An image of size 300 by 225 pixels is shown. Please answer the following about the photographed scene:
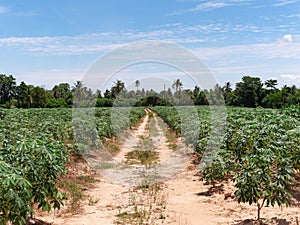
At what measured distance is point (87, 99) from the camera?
99.7 ft

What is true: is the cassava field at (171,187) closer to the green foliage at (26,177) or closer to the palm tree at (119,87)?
the green foliage at (26,177)

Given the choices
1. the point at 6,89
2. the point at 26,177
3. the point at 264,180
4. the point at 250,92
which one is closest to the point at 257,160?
the point at 264,180

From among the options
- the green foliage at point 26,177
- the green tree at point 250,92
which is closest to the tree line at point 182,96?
the green tree at point 250,92

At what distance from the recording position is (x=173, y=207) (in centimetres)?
704

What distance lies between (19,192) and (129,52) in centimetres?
921

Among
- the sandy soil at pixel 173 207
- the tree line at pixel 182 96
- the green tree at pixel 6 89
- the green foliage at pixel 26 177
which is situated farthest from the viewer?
the green tree at pixel 6 89

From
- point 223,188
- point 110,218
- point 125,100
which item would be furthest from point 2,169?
point 125,100

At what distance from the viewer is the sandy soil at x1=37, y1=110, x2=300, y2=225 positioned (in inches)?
241

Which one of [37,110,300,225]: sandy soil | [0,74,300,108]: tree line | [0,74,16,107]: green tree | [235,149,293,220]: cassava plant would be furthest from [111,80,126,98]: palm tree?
[235,149,293,220]: cassava plant

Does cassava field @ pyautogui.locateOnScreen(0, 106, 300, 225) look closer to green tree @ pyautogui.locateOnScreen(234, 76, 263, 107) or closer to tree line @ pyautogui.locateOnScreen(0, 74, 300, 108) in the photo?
tree line @ pyautogui.locateOnScreen(0, 74, 300, 108)

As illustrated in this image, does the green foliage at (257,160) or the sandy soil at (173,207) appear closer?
the green foliage at (257,160)

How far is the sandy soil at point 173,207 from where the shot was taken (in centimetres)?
611

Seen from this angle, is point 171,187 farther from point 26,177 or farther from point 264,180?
point 26,177

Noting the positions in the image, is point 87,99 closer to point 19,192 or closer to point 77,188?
point 77,188
